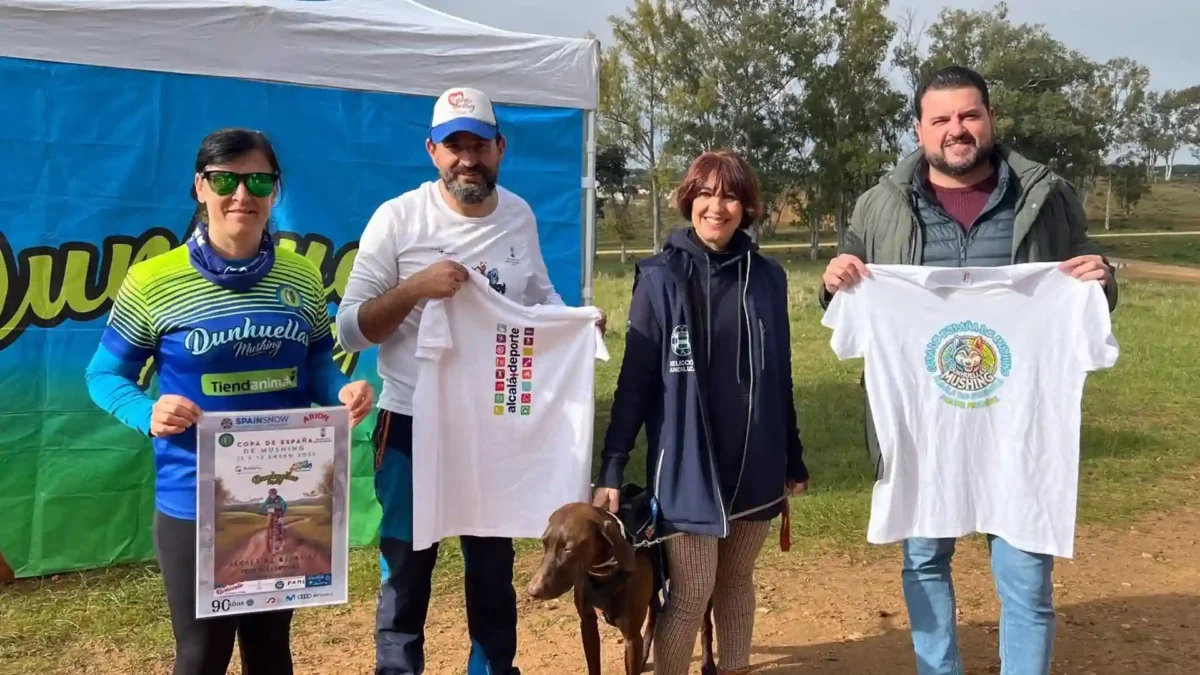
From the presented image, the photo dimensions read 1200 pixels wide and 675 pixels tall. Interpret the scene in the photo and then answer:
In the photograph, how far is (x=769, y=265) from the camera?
319cm

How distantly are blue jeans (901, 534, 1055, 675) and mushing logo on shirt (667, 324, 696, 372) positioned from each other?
1.12 meters

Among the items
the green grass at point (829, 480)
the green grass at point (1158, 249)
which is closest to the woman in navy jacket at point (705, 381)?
the green grass at point (829, 480)

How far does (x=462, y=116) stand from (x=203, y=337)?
3.57 feet

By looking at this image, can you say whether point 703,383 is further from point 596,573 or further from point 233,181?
point 233,181

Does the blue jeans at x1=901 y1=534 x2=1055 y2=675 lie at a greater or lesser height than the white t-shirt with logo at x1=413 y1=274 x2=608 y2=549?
lesser

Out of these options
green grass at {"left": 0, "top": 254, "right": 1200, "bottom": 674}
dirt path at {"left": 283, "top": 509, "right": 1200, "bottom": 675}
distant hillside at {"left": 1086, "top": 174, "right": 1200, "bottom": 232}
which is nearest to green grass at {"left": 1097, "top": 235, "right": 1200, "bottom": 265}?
distant hillside at {"left": 1086, "top": 174, "right": 1200, "bottom": 232}

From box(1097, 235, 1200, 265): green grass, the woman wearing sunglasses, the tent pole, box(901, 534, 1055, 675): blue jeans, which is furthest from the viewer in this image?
box(1097, 235, 1200, 265): green grass

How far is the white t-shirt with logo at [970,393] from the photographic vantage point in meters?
3.16

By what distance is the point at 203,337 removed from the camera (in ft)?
8.08

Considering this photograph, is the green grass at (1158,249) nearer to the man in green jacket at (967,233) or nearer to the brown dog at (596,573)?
the man in green jacket at (967,233)

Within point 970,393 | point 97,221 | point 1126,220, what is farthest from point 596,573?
point 1126,220

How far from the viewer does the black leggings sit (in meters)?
2.56

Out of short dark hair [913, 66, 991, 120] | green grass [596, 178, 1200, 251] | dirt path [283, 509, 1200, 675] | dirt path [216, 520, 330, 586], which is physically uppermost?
green grass [596, 178, 1200, 251]

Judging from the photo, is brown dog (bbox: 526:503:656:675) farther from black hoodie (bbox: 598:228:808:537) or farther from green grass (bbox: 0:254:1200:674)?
green grass (bbox: 0:254:1200:674)
